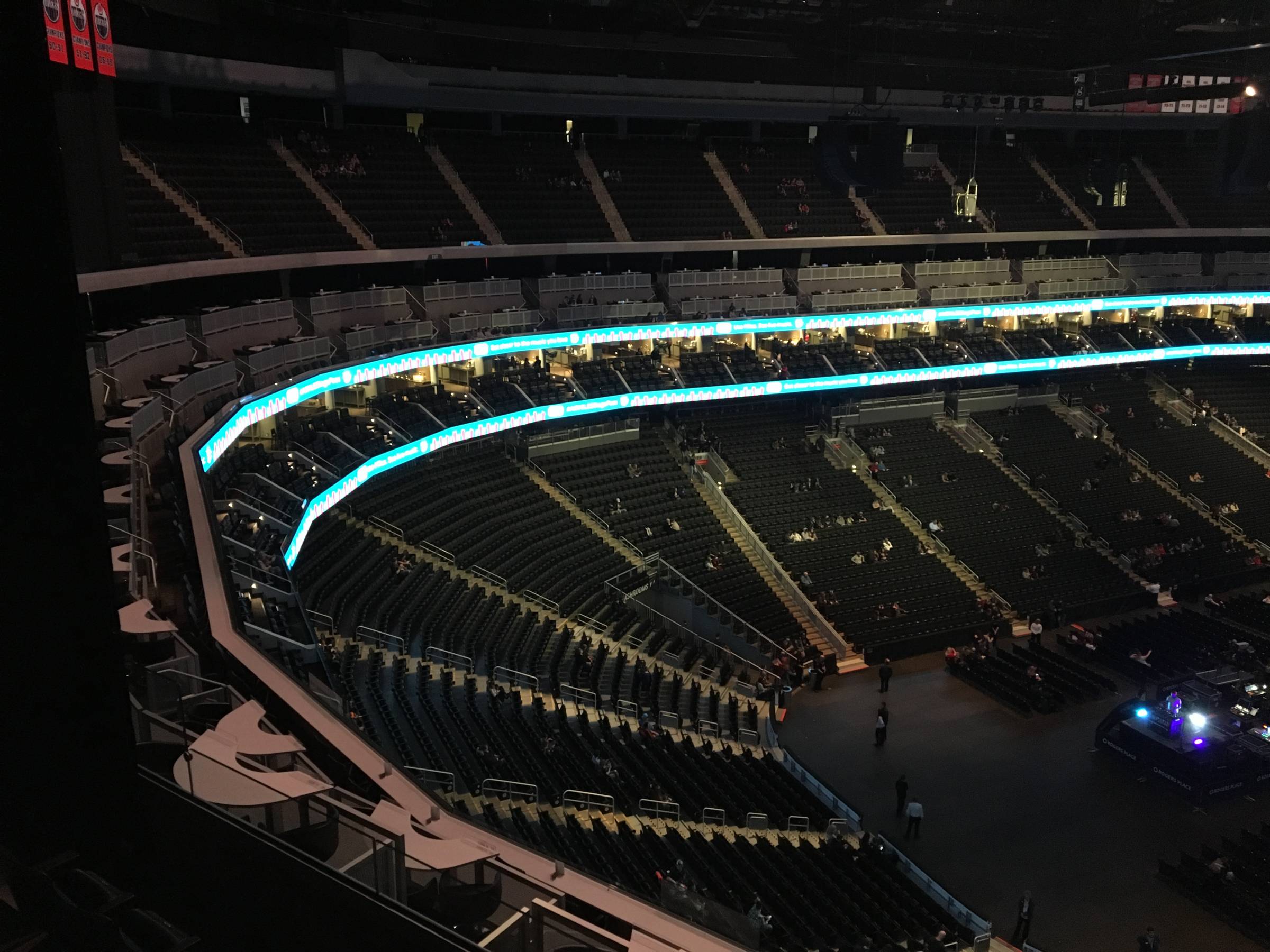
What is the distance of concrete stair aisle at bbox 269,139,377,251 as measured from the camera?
25469 mm

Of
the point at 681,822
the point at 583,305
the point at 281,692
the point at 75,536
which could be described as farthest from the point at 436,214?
the point at 75,536

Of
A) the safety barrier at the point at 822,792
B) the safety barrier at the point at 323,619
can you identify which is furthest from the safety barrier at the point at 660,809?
the safety barrier at the point at 323,619

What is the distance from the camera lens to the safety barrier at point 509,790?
1304 centimetres

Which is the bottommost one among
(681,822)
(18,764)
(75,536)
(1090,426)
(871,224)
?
(681,822)

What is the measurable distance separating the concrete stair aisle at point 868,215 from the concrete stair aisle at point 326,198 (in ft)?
54.0

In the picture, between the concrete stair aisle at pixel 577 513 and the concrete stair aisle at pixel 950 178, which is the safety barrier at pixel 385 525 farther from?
the concrete stair aisle at pixel 950 178

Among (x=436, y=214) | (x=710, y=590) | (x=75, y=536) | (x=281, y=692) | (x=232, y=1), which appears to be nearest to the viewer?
(x=75, y=536)

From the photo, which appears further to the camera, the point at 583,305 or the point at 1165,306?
the point at 1165,306

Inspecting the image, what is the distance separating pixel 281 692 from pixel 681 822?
798cm

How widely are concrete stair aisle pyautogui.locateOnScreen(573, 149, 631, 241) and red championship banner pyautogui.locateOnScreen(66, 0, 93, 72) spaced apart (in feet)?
65.2

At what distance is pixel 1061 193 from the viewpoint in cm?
3788

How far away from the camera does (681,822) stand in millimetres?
14742

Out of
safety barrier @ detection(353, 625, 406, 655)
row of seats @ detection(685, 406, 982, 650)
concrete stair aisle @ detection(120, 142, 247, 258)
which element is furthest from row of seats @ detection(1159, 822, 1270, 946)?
concrete stair aisle @ detection(120, 142, 247, 258)

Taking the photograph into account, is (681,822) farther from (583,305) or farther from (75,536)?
(583,305)
